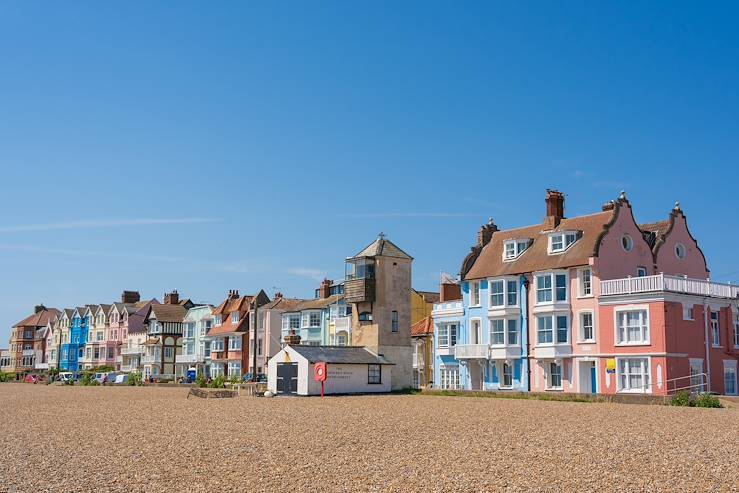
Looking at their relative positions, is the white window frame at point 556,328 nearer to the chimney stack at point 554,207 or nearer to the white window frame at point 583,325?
the white window frame at point 583,325

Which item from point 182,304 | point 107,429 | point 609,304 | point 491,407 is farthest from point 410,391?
point 182,304

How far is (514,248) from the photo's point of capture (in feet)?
177

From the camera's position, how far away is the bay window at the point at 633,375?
44.0 m

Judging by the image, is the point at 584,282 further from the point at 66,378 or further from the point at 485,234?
the point at 66,378

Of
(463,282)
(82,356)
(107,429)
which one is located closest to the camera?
(107,429)

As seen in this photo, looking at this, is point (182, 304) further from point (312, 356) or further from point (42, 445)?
point (42, 445)

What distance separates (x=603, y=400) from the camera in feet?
133

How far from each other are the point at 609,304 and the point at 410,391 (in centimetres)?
1530

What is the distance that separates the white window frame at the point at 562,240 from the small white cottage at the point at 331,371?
534 inches

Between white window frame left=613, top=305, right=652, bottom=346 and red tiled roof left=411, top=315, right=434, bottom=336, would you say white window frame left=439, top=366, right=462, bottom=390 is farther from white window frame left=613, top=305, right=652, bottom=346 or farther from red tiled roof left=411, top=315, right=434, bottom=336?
white window frame left=613, top=305, right=652, bottom=346

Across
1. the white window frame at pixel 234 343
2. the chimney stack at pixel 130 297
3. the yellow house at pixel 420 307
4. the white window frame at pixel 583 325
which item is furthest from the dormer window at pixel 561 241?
the chimney stack at pixel 130 297

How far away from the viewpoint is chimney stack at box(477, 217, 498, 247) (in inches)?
2288

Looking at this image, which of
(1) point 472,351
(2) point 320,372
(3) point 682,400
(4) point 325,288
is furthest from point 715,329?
(4) point 325,288

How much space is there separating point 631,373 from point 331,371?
18286mm
